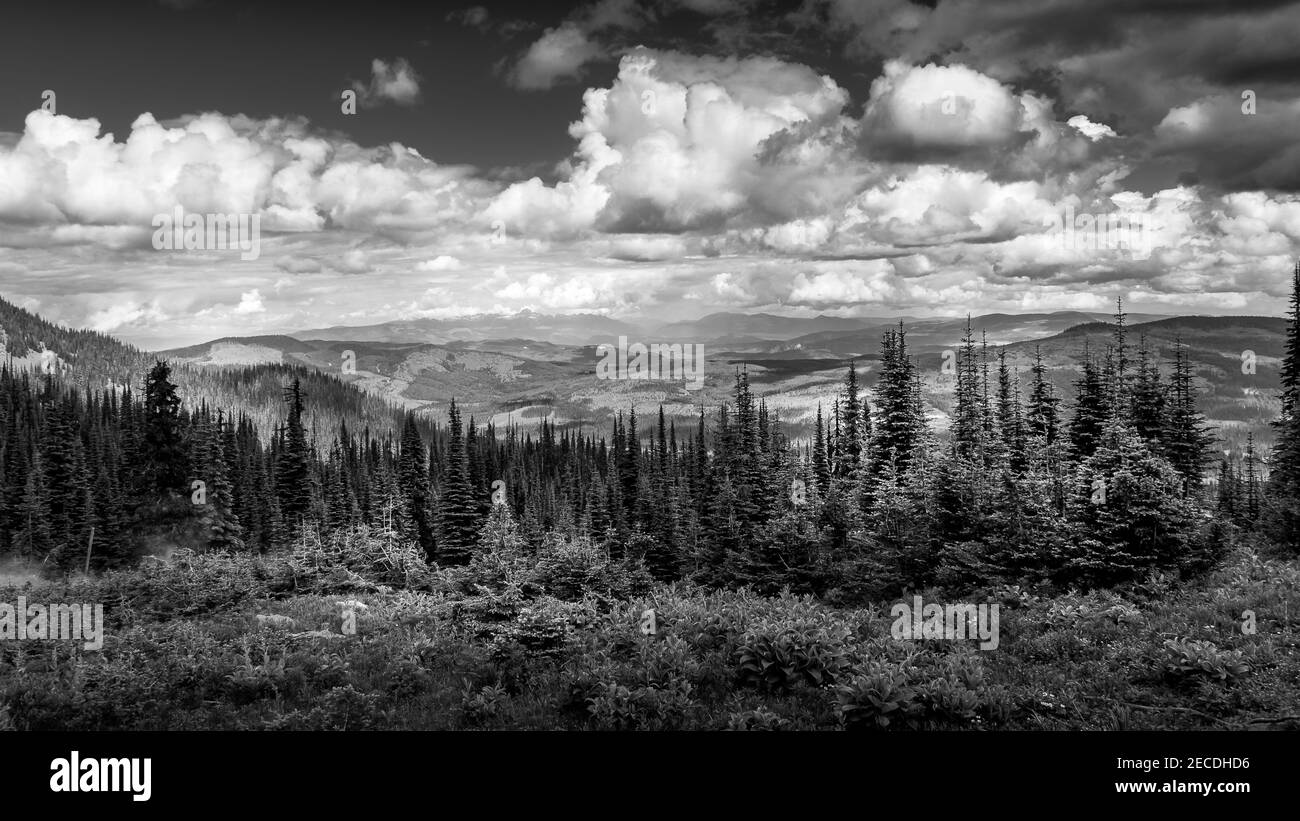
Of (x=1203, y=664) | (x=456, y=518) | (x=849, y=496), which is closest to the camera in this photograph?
(x=1203, y=664)

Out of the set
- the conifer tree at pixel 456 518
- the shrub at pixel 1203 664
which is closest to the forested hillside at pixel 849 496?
the conifer tree at pixel 456 518

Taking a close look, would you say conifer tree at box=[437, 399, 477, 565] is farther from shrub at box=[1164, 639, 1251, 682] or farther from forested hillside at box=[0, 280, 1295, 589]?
shrub at box=[1164, 639, 1251, 682]

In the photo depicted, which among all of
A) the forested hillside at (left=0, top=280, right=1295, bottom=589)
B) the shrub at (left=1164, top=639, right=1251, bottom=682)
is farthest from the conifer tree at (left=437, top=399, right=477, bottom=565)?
the shrub at (left=1164, top=639, right=1251, bottom=682)

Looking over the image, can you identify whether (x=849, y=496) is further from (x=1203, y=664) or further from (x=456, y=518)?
(x=456, y=518)

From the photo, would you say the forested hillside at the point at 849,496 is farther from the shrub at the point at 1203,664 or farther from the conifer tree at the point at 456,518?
the shrub at the point at 1203,664

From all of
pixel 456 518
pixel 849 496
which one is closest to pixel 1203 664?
pixel 849 496

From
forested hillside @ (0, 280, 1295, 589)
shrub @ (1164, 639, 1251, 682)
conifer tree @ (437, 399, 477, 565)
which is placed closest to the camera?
shrub @ (1164, 639, 1251, 682)

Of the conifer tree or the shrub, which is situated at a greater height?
the shrub

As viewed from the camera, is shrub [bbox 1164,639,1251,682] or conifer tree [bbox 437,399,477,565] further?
conifer tree [bbox 437,399,477,565]

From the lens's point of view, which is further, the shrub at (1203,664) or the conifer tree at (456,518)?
the conifer tree at (456,518)

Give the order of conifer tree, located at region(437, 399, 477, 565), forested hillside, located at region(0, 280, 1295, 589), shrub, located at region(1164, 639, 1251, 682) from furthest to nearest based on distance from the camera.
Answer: conifer tree, located at region(437, 399, 477, 565) → forested hillside, located at region(0, 280, 1295, 589) → shrub, located at region(1164, 639, 1251, 682)
